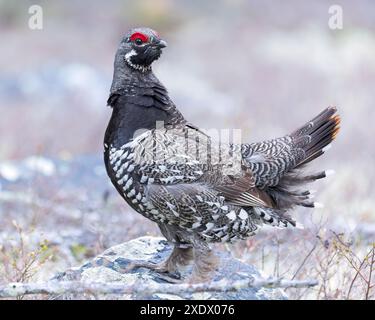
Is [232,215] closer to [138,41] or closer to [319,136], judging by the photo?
[319,136]

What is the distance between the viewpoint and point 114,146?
5.88 m

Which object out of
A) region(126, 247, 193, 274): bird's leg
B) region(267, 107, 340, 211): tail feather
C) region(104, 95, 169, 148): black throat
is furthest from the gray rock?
region(104, 95, 169, 148): black throat

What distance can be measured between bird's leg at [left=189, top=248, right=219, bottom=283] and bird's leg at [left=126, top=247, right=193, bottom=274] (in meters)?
0.32

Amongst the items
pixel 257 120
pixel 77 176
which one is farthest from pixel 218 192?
pixel 257 120

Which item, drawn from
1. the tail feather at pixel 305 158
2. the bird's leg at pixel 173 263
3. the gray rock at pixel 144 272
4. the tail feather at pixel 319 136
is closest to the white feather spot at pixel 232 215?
the gray rock at pixel 144 272

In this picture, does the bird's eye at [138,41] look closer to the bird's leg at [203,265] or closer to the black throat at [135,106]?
the black throat at [135,106]

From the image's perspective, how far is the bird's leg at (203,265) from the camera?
19.1 feet

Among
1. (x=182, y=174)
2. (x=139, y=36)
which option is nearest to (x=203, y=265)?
(x=182, y=174)

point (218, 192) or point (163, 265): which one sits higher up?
point (218, 192)

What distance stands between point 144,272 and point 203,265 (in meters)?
0.53

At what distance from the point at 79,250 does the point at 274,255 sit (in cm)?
209

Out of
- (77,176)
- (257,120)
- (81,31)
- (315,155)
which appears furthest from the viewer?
(81,31)

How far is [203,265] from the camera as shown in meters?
5.85
